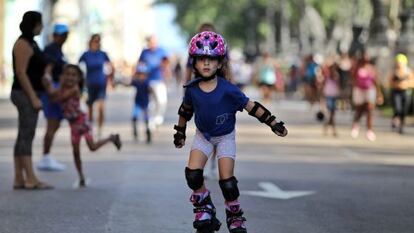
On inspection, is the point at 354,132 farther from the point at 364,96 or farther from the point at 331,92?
the point at 364,96

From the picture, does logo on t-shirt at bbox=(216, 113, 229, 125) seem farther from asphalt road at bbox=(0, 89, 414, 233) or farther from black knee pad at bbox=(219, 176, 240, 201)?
asphalt road at bbox=(0, 89, 414, 233)

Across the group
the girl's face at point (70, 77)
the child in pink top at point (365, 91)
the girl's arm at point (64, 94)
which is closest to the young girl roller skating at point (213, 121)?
the girl's arm at point (64, 94)

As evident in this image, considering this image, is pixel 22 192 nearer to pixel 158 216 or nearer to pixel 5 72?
pixel 158 216

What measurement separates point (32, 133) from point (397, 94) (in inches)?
503

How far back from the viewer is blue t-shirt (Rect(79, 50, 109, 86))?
20.7 metres

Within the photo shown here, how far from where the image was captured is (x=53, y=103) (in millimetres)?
15016

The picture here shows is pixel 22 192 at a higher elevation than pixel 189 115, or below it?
below

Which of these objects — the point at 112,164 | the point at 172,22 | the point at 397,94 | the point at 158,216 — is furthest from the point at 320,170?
the point at 172,22

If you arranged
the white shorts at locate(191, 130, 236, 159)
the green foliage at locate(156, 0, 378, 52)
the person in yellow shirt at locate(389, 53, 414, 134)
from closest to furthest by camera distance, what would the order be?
1. the white shorts at locate(191, 130, 236, 159)
2. the person in yellow shirt at locate(389, 53, 414, 134)
3. the green foliage at locate(156, 0, 378, 52)

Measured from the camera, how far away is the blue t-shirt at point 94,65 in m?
20.7

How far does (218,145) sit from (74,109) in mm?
5155

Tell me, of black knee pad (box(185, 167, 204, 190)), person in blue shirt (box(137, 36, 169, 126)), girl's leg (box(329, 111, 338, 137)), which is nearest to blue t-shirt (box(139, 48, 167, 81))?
person in blue shirt (box(137, 36, 169, 126))

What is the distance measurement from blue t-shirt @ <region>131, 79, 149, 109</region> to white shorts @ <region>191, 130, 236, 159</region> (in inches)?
479

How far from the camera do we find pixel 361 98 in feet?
77.6
